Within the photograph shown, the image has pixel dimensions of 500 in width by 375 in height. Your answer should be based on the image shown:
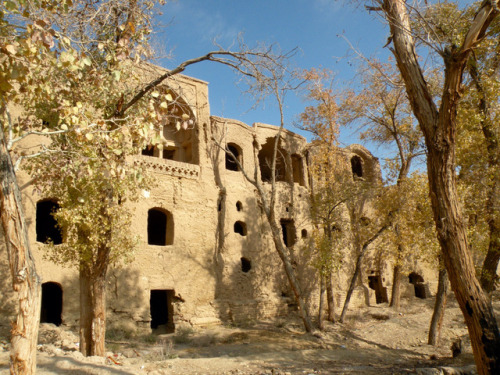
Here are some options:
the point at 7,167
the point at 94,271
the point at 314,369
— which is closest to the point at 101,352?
the point at 94,271

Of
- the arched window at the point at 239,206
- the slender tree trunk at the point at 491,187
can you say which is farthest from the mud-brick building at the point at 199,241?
the slender tree trunk at the point at 491,187

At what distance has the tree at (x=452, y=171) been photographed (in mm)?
5625

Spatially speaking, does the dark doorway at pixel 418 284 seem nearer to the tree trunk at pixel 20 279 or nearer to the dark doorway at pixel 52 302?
the dark doorway at pixel 52 302

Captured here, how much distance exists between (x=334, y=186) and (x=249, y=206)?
3.90 metres

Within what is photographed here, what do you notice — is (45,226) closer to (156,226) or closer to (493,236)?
(156,226)

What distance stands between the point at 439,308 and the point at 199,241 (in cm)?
904

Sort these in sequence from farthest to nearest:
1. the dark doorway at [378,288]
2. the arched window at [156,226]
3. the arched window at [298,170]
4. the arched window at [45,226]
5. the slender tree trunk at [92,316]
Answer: the dark doorway at [378,288] → the arched window at [298,170] → the arched window at [156,226] → the arched window at [45,226] → the slender tree trunk at [92,316]

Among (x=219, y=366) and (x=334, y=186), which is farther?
(x=334, y=186)

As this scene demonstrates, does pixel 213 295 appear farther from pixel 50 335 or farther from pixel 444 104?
pixel 444 104

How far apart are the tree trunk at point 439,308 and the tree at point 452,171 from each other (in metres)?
8.75

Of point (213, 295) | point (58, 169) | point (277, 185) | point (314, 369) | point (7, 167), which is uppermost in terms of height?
point (277, 185)

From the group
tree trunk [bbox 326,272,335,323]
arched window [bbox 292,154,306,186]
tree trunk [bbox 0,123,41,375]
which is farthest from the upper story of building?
tree trunk [bbox 0,123,41,375]

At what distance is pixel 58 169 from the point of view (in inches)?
348

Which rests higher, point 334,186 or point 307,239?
point 334,186
